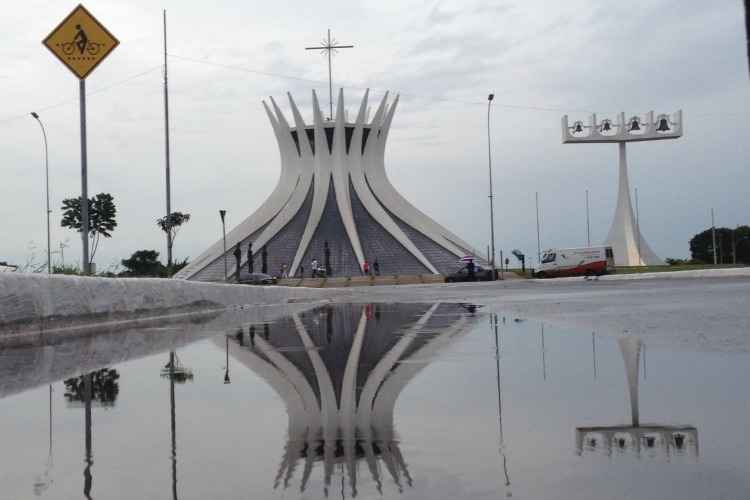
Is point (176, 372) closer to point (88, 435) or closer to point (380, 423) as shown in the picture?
point (88, 435)

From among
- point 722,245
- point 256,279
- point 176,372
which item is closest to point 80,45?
point 176,372

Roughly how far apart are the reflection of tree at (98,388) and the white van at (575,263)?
147 ft

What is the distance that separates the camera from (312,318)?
14.0 meters

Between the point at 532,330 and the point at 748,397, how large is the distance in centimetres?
534

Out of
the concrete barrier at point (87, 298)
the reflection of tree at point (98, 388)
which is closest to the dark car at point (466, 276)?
the concrete barrier at point (87, 298)

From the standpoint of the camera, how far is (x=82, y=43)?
39.1 ft

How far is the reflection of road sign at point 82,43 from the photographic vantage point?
39.0 feet

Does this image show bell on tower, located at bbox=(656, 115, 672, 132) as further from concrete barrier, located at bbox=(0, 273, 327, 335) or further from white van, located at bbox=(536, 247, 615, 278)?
concrete barrier, located at bbox=(0, 273, 327, 335)

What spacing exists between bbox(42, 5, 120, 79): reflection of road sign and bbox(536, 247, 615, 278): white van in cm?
4024

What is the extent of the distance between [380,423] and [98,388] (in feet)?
7.67

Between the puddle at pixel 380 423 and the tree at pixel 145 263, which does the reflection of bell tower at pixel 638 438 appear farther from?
the tree at pixel 145 263

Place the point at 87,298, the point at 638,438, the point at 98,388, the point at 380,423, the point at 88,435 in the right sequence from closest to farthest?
the point at 638,438 < the point at 88,435 < the point at 380,423 < the point at 98,388 < the point at 87,298

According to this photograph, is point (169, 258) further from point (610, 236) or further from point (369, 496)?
point (610, 236)

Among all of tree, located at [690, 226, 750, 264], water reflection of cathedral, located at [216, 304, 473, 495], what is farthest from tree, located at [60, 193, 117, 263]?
tree, located at [690, 226, 750, 264]
